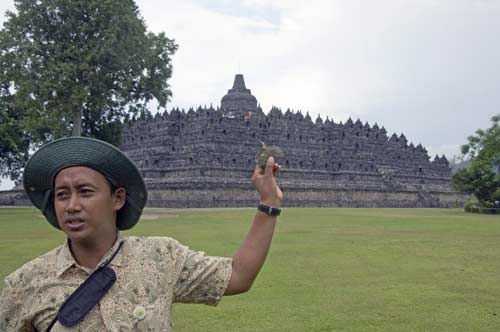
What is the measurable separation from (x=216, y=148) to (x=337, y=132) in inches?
611

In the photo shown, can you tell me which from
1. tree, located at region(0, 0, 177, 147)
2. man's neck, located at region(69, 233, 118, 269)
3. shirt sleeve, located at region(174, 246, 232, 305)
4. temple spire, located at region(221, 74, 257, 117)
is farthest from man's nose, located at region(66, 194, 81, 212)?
temple spire, located at region(221, 74, 257, 117)

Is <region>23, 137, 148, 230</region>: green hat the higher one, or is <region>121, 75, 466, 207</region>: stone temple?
<region>121, 75, 466, 207</region>: stone temple

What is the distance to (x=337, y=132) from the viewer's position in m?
55.2

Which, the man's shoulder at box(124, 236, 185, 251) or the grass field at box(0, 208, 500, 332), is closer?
the man's shoulder at box(124, 236, 185, 251)

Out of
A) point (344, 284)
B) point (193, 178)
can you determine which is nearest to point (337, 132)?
point (193, 178)

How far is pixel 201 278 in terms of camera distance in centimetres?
295

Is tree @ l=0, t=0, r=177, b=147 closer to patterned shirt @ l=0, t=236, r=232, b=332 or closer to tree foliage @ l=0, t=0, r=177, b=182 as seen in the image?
tree foliage @ l=0, t=0, r=177, b=182

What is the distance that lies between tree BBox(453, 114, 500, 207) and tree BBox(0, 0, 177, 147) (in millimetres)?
21519

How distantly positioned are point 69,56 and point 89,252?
1030 inches

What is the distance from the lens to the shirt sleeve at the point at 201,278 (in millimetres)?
2943

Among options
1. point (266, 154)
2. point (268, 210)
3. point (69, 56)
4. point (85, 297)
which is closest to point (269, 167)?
point (266, 154)

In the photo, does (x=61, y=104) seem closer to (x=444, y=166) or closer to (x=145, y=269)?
(x=145, y=269)

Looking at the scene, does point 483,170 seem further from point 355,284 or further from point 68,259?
point 68,259

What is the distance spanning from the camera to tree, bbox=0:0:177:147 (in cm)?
2697
